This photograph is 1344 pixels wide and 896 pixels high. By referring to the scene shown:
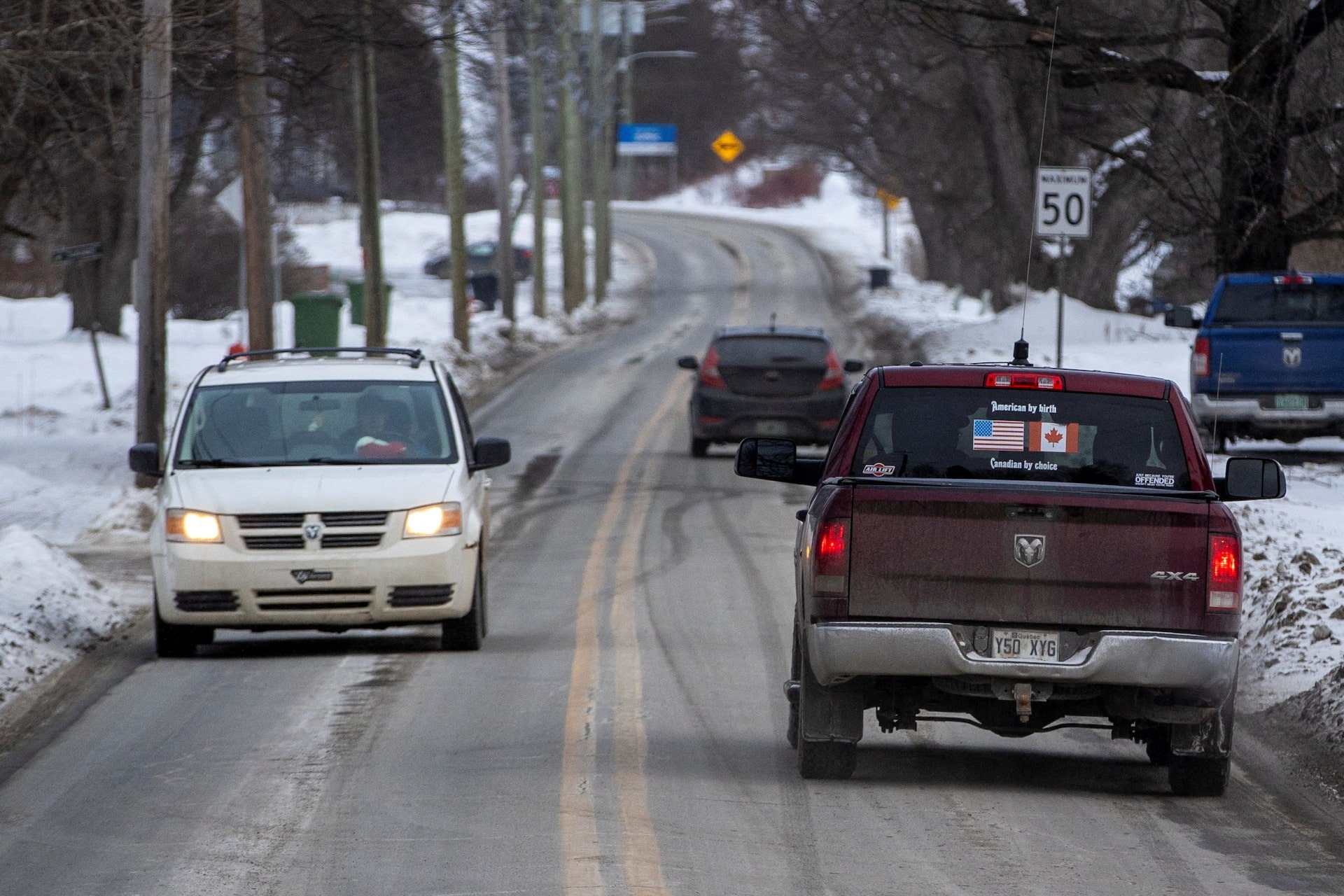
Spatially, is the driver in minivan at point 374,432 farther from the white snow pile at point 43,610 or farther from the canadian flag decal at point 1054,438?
the canadian flag decal at point 1054,438

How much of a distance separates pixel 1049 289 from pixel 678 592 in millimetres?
25010

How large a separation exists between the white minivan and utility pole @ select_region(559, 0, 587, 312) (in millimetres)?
38066

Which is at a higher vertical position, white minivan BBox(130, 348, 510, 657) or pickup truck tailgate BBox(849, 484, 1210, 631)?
pickup truck tailgate BBox(849, 484, 1210, 631)

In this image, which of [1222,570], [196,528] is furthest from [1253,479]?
[196,528]

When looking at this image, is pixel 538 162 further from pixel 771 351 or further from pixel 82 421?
pixel 771 351

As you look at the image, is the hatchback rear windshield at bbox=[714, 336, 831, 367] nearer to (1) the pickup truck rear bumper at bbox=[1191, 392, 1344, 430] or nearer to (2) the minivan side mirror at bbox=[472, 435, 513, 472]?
(1) the pickup truck rear bumper at bbox=[1191, 392, 1344, 430]

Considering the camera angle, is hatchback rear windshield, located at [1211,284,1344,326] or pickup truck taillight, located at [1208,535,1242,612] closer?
pickup truck taillight, located at [1208,535,1242,612]

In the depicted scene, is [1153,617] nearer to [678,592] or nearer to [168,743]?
[168,743]

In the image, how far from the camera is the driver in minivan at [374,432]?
1226cm

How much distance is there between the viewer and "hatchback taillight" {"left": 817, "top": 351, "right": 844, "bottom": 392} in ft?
78.5

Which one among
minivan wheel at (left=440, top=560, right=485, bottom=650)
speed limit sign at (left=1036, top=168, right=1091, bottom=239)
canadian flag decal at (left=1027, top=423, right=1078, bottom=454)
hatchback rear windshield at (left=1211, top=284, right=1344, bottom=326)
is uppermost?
speed limit sign at (left=1036, top=168, right=1091, bottom=239)

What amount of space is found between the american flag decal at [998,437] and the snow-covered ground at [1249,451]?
58cm

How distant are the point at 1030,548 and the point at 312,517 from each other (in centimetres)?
515

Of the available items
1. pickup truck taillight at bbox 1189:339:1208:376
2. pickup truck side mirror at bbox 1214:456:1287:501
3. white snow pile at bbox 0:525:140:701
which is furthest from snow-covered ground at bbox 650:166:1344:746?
white snow pile at bbox 0:525:140:701
